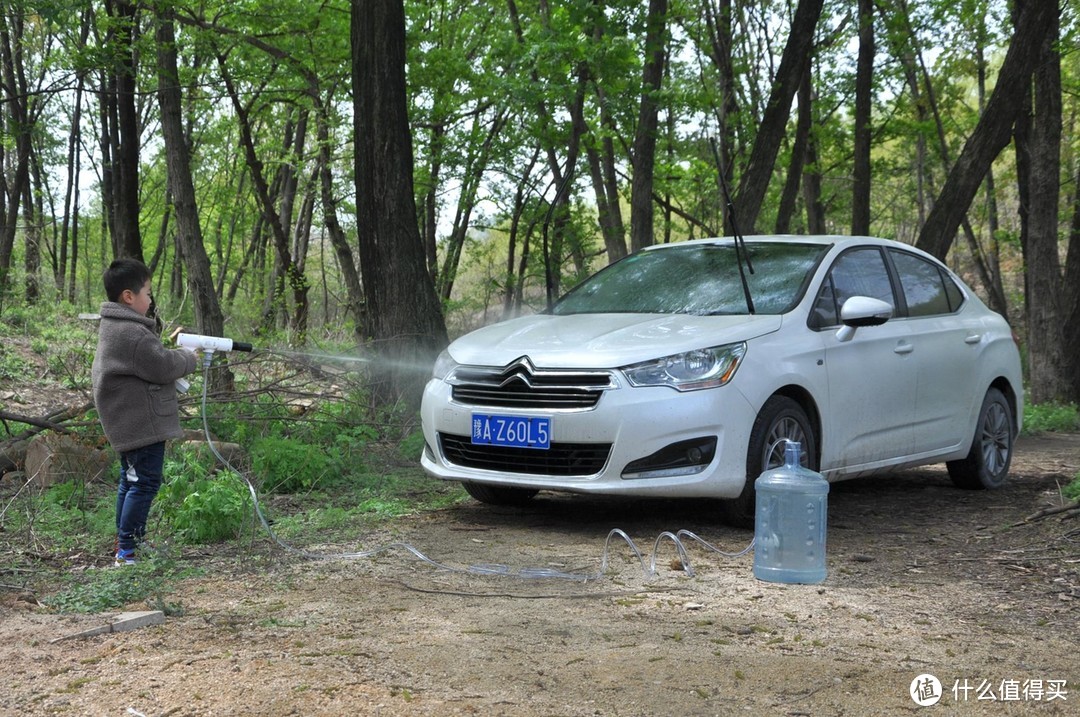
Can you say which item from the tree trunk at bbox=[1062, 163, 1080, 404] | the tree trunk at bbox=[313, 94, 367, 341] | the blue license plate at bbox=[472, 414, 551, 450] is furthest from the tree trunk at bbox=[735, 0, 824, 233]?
the tree trunk at bbox=[313, 94, 367, 341]

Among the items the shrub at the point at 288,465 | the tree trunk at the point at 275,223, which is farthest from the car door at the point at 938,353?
the tree trunk at the point at 275,223

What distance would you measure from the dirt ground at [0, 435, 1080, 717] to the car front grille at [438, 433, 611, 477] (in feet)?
1.22

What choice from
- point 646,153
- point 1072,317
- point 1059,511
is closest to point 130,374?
point 1059,511

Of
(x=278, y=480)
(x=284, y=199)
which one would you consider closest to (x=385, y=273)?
(x=278, y=480)

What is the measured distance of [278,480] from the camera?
7.62m

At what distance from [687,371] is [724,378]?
0.20 metres

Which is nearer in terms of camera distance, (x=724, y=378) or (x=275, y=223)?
(x=724, y=378)

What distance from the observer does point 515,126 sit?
79.5 feet

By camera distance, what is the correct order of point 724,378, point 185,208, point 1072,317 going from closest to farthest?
1. point 724,378
2. point 185,208
3. point 1072,317

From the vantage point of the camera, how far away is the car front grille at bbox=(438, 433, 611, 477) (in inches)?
232

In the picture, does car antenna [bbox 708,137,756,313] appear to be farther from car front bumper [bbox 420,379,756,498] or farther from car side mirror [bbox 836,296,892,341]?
car front bumper [bbox 420,379,756,498]

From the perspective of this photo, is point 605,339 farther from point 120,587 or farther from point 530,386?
point 120,587

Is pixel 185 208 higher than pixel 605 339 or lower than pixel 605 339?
higher

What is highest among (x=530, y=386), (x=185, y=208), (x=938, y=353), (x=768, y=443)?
(x=185, y=208)
